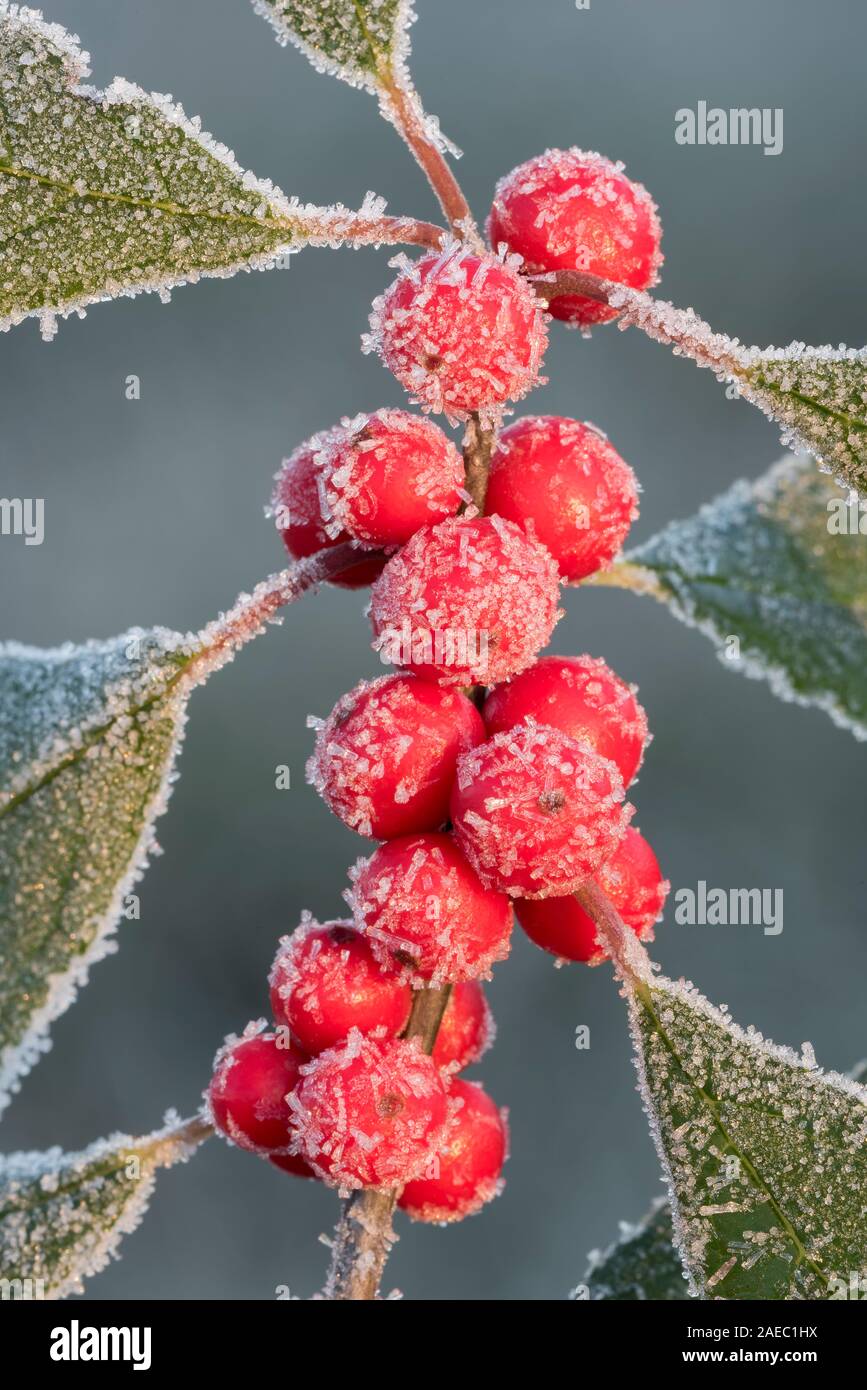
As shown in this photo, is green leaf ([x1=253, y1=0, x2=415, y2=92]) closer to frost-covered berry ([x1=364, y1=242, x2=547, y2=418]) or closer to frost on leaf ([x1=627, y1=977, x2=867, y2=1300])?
frost-covered berry ([x1=364, y1=242, x2=547, y2=418])

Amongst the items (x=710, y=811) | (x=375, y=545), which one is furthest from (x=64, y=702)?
(x=710, y=811)

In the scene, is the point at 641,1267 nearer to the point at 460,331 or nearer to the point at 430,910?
the point at 430,910

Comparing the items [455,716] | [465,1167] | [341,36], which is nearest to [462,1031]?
[465,1167]

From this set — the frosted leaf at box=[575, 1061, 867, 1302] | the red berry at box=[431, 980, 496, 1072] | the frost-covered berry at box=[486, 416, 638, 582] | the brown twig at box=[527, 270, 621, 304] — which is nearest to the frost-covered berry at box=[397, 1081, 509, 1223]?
the red berry at box=[431, 980, 496, 1072]

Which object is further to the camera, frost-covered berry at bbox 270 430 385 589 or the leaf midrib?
frost-covered berry at bbox 270 430 385 589
